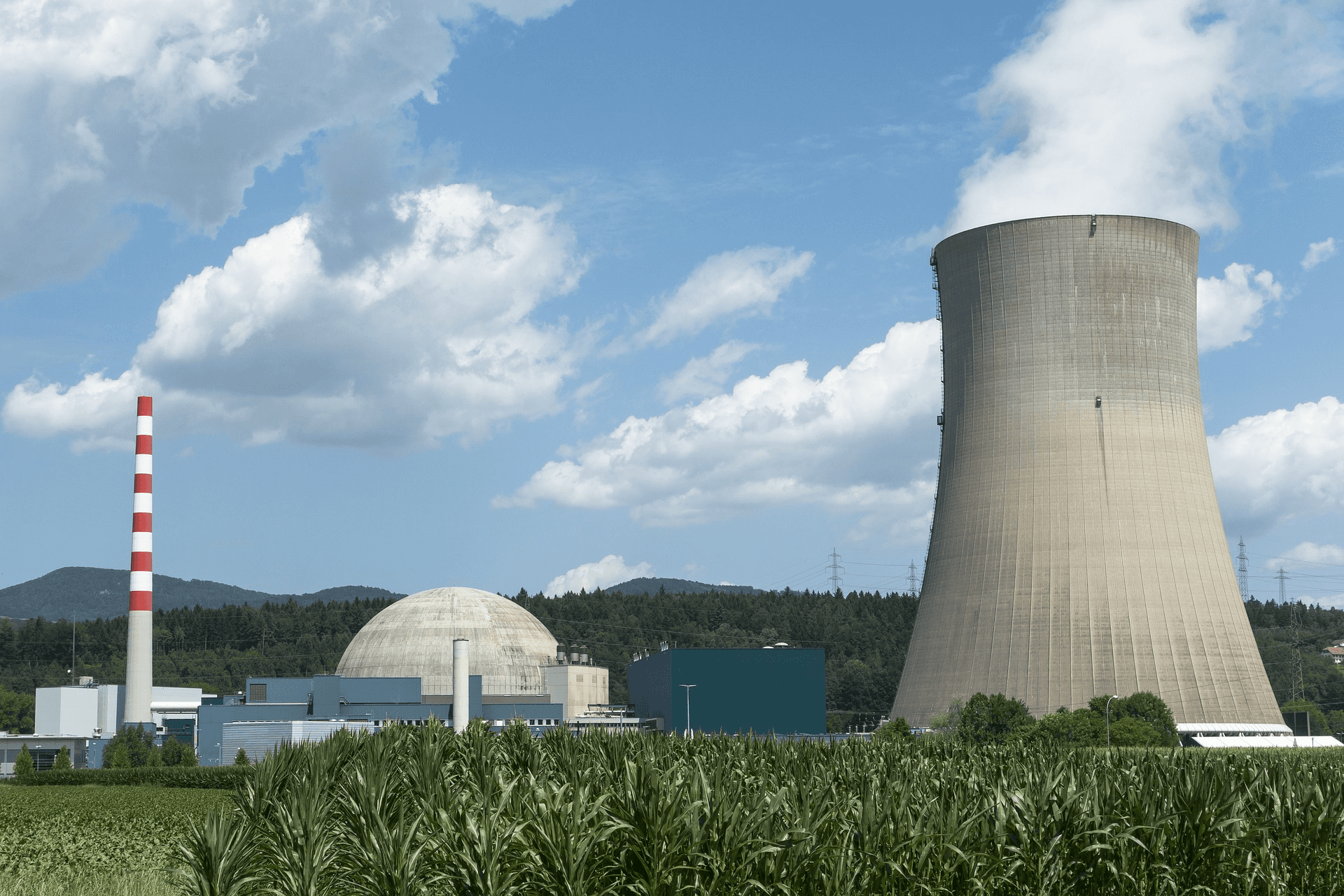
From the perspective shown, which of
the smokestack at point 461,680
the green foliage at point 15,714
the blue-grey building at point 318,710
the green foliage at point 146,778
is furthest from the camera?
the green foliage at point 15,714

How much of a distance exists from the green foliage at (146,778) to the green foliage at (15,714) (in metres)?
50.8

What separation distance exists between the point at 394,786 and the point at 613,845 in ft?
14.6

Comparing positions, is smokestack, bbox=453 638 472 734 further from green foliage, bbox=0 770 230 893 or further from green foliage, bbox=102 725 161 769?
green foliage, bbox=102 725 161 769

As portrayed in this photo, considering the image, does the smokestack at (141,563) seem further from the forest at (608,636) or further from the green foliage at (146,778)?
the forest at (608,636)

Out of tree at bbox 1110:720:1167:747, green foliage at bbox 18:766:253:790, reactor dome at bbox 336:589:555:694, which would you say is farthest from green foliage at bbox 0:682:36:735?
tree at bbox 1110:720:1167:747

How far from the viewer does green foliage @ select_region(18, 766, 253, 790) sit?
136ft

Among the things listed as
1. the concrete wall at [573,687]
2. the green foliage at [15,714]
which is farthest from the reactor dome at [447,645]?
the green foliage at [15,714]

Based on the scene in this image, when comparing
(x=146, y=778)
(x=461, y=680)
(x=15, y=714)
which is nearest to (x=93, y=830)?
(x=146, y=778)

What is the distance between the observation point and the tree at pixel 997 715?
35656 millimetres

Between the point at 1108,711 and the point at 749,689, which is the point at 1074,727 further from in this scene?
the point at 749,689

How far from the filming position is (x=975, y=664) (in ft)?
123

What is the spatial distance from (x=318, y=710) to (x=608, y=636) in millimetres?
59357

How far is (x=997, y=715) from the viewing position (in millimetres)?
36531

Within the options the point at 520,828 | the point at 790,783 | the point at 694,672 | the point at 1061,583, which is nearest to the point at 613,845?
the point at 520,828
